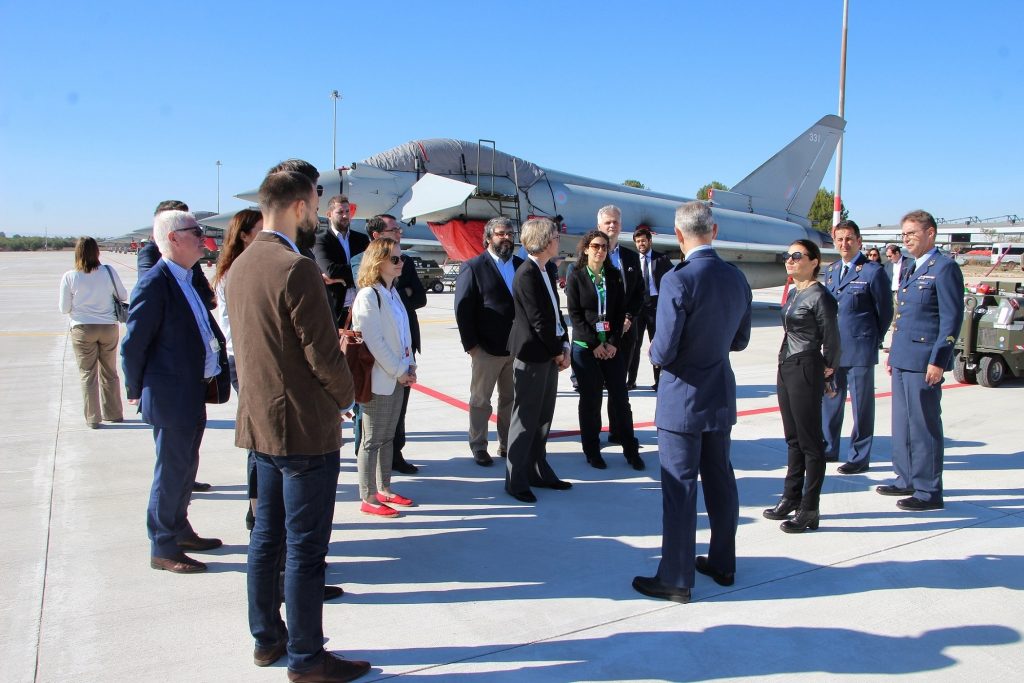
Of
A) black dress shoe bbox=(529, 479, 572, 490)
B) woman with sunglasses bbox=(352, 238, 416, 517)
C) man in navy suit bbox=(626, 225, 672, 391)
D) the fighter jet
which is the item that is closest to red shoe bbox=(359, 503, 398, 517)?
woman with sunglasses bbox=(352, 238, 416, 517)

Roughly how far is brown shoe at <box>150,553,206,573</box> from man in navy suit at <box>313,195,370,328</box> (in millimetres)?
2162

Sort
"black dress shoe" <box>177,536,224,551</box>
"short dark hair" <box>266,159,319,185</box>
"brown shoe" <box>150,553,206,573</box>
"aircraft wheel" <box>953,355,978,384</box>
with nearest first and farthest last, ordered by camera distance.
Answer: "short dark hair" <box>266,159,319,185</box> < "brown shoe" <box>150,553,206,573</box> < "black dress shoe" <box>177,536,224,551</box> < "aircraft wheel" <box>953,355,978,384</box>

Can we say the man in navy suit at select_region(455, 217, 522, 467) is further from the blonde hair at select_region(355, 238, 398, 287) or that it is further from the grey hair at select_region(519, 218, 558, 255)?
the blonde hair at select_region(355, 238, 398, 287)

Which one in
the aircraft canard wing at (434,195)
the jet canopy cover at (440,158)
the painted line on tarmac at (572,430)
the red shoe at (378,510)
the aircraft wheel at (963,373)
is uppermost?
the jet canopy cover at (440,158)

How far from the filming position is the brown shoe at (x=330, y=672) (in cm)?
262

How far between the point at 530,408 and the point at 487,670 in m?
2.17

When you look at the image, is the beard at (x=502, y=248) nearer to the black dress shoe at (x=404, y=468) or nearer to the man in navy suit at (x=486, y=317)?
the man in navy suit at (x=486, y=317)

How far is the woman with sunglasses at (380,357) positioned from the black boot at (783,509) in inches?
95.2

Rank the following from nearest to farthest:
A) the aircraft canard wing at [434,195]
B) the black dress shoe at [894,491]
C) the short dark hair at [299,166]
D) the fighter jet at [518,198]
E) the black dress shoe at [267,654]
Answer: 1. the black dress shoe at [267,654]
2. the short dark hair at [299,166]
3. the black dress shoe at [894,491]
4. the aircraft canard wing at [434,195]
5. the fighter jet at [518,198]

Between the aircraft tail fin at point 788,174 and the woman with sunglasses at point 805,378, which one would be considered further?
the aircraft tail fin at point 788,174

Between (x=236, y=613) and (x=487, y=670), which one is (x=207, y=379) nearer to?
(x=236, y=613)

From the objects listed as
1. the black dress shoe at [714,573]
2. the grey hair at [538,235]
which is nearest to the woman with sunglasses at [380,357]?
the grey hair at [538,235]

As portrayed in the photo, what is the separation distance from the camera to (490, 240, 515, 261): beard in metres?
5.45

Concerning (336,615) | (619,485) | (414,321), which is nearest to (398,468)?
(414,321)
